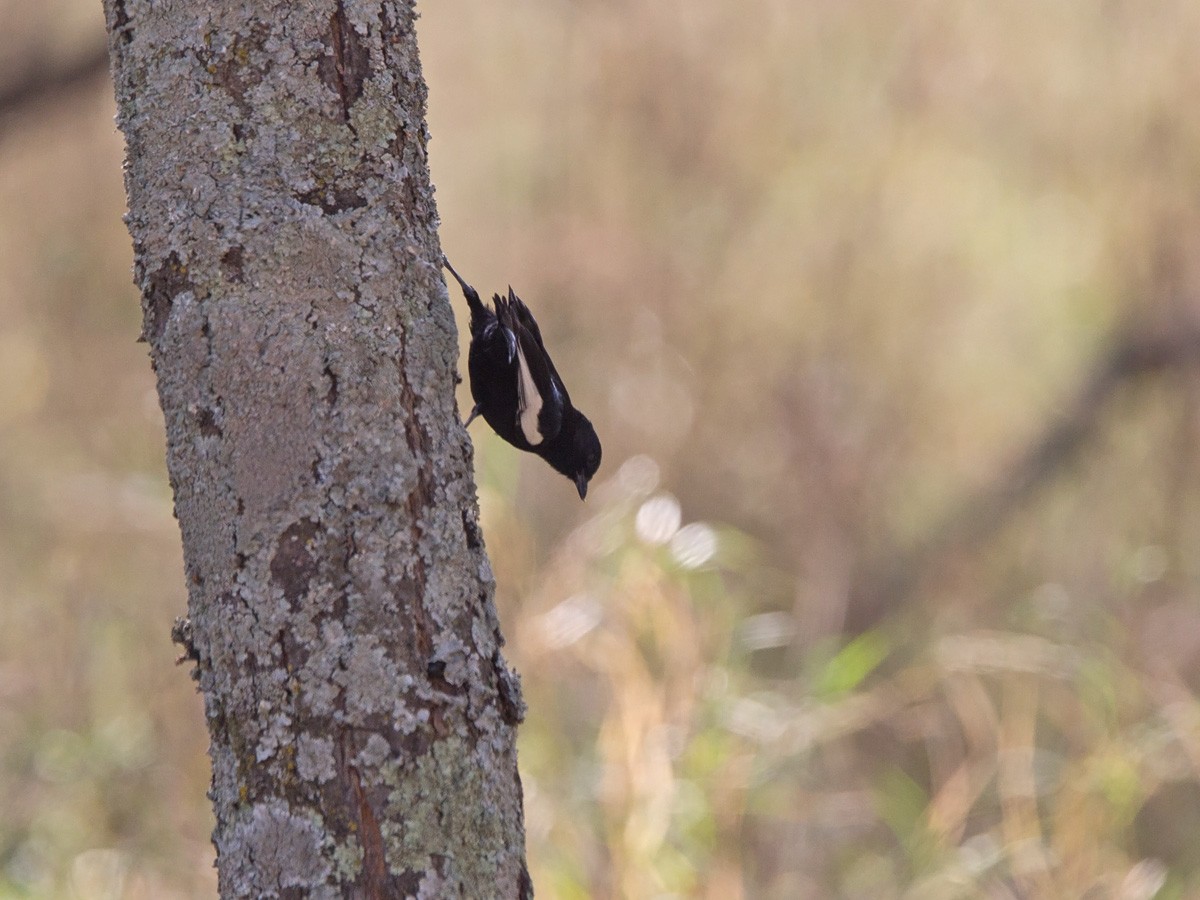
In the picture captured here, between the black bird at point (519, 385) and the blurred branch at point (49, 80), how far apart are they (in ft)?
10.8

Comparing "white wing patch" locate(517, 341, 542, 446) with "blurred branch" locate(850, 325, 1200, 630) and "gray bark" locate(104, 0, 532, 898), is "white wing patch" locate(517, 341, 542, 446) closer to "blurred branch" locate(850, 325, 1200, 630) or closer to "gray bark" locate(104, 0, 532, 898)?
"gray bark" locate(104, 0, 532, 898)

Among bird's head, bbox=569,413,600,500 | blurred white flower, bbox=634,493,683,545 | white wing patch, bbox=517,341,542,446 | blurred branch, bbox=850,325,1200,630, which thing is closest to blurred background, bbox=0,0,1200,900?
blurred branch, bbox=850,325,1200,630

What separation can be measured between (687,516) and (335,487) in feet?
18.1

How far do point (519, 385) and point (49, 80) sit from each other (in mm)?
3736

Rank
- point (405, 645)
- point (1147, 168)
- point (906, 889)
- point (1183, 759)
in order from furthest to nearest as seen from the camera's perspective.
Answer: point (1147, 168) < point (1183, 759) < point (906, 889) < point (405, 645)

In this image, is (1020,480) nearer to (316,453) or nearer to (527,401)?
(527,401)

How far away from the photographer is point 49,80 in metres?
5.36

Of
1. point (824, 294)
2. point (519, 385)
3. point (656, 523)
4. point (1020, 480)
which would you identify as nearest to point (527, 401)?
point (519, 385)

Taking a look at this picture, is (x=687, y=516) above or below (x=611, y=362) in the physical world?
below

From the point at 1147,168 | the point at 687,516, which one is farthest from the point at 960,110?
the point at 687,516

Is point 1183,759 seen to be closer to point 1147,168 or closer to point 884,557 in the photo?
point 884,557

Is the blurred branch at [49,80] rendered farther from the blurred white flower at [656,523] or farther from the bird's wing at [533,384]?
the bird's wing at [533,384]

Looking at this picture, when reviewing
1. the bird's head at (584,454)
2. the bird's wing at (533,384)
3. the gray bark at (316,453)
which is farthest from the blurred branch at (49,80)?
the gray bark at (316,453)

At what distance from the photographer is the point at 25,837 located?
155 inches
